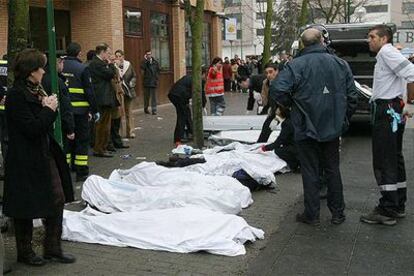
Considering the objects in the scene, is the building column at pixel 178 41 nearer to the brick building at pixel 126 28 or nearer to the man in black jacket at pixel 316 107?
the brick building at pixel 126 28

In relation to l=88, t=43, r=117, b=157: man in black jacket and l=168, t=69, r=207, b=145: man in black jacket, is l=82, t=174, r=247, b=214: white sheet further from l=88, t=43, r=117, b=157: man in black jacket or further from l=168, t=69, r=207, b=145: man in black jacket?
l=168, t=69, r=207, b=145: man in black jacket

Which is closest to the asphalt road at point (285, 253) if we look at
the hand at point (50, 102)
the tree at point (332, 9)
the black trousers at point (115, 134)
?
the hand at point (50, 102)

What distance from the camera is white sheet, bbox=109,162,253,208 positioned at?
6.49m

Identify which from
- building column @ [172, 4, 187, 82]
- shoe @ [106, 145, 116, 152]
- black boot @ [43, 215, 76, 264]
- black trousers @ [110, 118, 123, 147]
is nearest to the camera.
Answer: black boot @ [43, 215, 76, 264]

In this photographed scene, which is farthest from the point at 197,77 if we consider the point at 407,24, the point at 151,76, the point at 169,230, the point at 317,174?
the point at 407,24

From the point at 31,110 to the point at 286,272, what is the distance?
7.84ft

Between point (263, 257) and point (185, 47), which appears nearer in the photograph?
point (263, 257)

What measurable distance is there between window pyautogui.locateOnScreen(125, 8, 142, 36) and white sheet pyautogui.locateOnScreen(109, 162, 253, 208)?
12.1 m

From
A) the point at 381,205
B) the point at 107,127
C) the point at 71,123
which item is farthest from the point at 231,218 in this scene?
the point at 107,127

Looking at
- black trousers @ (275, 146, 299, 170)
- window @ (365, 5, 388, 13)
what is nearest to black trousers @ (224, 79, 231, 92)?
black trousers @ (275, 146, 299, 170)

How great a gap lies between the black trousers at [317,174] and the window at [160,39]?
1560cm

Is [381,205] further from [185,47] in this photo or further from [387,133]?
[185,47]

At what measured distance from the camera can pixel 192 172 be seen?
7176 millimetres

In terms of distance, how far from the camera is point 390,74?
569 cm
